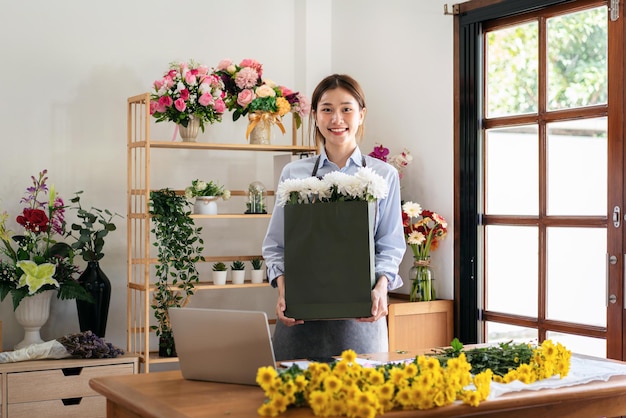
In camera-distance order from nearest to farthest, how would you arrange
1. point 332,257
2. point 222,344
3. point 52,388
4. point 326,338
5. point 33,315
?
point 222,344
point 332,257
point 326,338
point 52,388
point 33,315

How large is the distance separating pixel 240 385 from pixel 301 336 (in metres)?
0.63

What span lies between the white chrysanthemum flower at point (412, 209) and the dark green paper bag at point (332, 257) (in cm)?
205

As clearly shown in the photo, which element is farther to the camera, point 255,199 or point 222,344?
point 255,199

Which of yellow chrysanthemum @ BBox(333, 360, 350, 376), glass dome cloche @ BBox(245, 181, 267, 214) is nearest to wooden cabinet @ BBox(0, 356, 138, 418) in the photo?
glass dome cloche @ BBox(245, 181, 267, 214)

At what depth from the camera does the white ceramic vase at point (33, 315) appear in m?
4.41

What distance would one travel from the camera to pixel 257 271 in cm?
488

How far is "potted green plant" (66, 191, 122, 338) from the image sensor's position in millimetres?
4488

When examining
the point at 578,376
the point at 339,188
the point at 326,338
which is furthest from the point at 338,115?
the point at 578,376

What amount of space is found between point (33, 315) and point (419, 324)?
205cm

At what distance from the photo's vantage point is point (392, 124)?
5148mm

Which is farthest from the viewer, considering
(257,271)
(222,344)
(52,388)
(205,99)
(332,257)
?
(257,271)

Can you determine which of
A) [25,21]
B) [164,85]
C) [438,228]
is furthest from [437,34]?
[25,21]

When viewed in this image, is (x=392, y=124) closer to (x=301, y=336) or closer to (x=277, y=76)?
(x=277, y=76)

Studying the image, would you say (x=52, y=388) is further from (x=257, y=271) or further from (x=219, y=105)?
(x=219, y=105)
